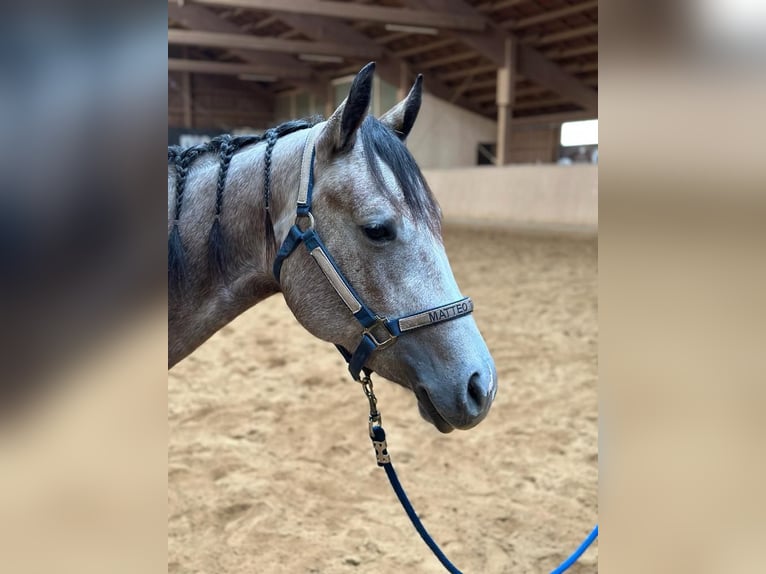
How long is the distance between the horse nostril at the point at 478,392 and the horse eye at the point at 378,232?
29 cm

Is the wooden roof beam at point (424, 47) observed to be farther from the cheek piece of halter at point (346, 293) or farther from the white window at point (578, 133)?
the cheek piece of halter at point (346, 293)

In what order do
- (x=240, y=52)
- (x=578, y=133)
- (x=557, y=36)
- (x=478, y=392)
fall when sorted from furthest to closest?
(x=240, y=52) → (x=578, y=133) → (x=557, y=36) → (x=478, y=392)

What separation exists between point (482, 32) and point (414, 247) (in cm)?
971

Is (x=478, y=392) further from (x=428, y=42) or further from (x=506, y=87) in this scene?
(x=428, y=42)

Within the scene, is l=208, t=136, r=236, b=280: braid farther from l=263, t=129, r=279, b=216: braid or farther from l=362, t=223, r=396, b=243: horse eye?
l=362, t=223, r=396, b=243: horse eye

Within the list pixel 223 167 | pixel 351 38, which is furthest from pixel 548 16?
pixel 223 167

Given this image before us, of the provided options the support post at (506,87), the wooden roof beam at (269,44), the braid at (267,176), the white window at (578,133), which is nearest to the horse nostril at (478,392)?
the braid at (267,176)

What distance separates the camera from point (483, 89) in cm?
1301

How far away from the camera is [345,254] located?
1087 millimetres

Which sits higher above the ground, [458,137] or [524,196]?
[458,137]

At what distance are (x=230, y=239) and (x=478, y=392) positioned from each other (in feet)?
1.94

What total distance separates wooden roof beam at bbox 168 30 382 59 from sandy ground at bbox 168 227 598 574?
834cm
